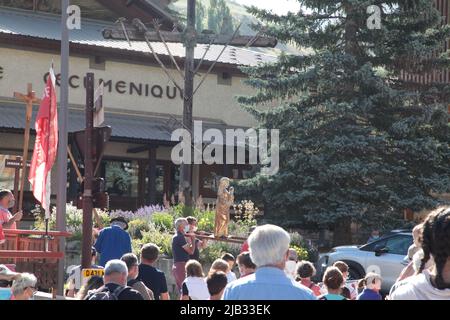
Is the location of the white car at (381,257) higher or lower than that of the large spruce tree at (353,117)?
lower

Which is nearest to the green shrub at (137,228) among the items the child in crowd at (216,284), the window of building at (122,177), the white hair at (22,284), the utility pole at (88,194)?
the utility pole at (88,194)


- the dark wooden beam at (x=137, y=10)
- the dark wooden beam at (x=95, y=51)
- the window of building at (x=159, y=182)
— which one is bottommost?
the window of building at (x=159, y=182)

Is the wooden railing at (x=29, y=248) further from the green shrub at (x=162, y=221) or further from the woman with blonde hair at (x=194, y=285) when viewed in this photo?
the green shrub at (x=162, y=221)

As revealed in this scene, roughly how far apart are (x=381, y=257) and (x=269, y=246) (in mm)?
13761

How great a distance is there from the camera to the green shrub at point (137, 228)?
72.2ft

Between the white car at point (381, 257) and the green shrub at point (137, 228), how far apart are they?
187 inches

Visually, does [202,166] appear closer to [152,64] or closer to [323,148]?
[152,64]

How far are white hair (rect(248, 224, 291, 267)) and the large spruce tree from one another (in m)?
18.0

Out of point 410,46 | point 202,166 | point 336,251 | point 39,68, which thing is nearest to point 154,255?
point 336,251

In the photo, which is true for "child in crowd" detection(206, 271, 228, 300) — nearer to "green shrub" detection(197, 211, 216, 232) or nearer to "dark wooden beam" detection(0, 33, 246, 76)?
"green shrub" detection(197, 211, 216, 232)

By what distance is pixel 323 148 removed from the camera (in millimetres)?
24328

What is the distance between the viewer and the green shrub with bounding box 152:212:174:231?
2239cm

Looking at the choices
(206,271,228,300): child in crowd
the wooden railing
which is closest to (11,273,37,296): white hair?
(206,271,228,300): child in crowd

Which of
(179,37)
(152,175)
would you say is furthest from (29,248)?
(152,175)
